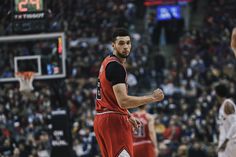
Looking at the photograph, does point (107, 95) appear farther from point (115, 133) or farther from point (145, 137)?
point (145, 137)

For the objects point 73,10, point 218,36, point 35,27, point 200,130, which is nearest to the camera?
point 35,27

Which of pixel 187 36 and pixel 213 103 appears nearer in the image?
pixel 213 103

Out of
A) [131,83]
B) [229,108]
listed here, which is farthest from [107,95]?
[131,83]

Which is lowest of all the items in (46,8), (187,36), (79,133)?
(79,133)

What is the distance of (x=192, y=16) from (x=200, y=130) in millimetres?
12423

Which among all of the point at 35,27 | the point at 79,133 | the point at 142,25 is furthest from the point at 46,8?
the point at 142,25

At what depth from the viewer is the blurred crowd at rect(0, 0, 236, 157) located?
709 inches

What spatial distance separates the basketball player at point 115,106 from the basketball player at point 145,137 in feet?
14.3

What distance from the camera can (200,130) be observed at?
19828mm

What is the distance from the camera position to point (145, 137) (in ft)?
39.4

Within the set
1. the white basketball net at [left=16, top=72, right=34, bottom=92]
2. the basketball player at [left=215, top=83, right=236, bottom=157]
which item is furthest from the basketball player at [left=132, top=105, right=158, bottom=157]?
the white basketball net at [left=16, top=72, right=34, bottom=92]

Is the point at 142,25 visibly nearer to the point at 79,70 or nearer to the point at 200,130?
the point at 79,70

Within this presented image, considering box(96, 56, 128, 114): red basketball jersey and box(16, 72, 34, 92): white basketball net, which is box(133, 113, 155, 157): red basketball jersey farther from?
box(96, 56, 128, 114): red basketball jersey

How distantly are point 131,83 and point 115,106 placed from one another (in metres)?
16.8
